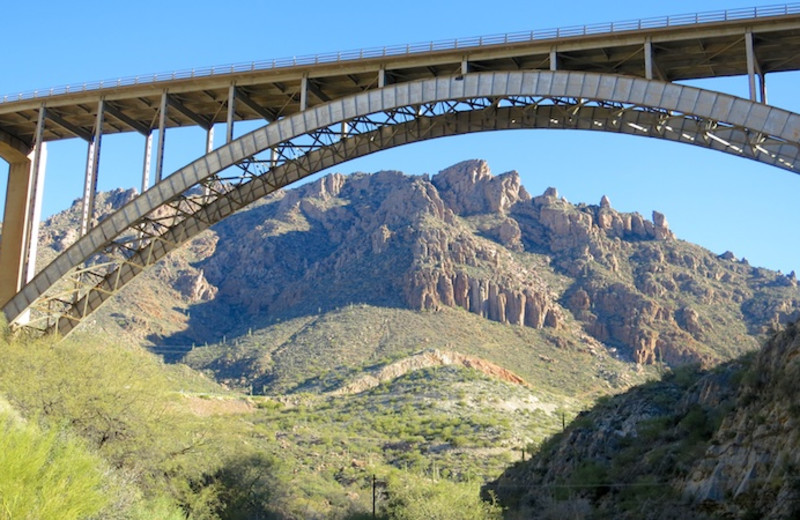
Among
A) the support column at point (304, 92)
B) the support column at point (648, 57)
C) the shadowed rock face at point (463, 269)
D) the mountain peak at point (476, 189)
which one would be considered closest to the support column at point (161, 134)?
the support column at point (304, 92)

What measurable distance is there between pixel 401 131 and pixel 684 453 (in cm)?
1233

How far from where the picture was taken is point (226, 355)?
352ft

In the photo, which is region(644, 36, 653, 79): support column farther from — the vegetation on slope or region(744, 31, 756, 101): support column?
the vegetation on slope

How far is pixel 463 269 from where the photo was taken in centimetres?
12381

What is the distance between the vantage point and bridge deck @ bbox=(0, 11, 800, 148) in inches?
997

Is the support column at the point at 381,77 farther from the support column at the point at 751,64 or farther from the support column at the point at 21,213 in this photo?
the support column at the point at 21,213

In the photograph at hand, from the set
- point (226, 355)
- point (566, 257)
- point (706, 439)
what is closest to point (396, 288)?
point (226, 355)

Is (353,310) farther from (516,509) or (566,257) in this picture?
(516,509)

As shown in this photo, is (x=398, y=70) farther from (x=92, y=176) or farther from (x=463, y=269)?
(x=463, y=269)

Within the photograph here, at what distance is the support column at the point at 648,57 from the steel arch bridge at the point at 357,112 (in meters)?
0.04

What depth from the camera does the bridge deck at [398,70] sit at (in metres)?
A: 25.3

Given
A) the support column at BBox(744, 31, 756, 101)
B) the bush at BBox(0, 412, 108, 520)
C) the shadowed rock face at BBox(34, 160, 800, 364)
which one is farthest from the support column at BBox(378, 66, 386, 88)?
the shadowed rock face at BBox(34, 160, 800, 364)

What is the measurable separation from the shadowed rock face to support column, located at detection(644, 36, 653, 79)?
83821mm

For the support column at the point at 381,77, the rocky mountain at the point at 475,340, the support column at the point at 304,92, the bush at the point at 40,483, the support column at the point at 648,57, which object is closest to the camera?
the bush at the point at 40,483
